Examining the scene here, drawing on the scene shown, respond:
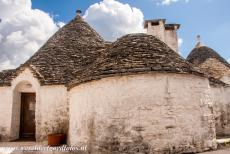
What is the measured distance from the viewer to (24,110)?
12719 millimetres

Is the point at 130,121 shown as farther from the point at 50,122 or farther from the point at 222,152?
the point at 50,122

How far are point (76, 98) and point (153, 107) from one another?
3106mm

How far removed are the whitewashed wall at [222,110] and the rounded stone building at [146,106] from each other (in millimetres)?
4639

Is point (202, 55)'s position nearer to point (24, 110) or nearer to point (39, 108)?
point (39, 108)

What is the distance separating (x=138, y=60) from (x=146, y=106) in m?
1.57

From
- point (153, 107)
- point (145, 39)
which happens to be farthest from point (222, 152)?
point (145, 39)

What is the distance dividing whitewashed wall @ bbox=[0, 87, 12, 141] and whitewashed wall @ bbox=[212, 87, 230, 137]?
1014 cm

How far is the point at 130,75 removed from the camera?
25.8 feet

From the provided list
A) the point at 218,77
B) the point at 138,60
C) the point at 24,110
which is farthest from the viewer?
the point at 218,77

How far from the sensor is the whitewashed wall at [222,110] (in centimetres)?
1290

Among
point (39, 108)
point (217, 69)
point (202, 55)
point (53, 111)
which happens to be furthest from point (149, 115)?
point (202, 55)

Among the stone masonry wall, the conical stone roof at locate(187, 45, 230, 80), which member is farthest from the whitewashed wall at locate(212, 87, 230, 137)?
the conical stone roof at locate(187, 45, 230, 80)

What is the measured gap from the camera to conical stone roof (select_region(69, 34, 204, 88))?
7.88 metres

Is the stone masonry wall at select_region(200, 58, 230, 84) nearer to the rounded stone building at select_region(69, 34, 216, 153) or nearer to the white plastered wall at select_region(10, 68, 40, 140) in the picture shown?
the rounded stone building at select_region(69, 34, 216, 153)
